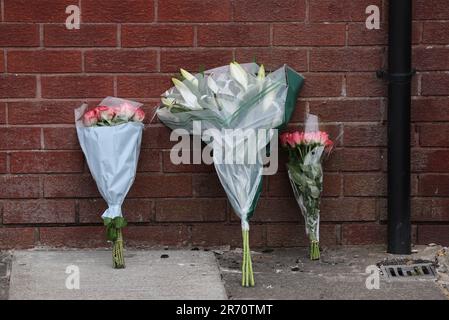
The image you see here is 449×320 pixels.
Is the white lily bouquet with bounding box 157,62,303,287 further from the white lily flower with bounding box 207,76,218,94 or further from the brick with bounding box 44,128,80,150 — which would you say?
the brick with bounding box 44,128,80,150

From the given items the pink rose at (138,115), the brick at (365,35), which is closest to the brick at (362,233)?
the brick at (365,35)

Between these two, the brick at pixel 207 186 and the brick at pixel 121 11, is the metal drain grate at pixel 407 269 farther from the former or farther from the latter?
the brick at pixel 121 11

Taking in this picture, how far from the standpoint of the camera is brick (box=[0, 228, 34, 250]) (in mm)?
5582

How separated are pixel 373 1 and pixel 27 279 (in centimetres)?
262

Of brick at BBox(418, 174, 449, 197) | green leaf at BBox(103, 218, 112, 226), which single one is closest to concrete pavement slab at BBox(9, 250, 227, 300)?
green leaf at BBox(103, 218, 112, 226)

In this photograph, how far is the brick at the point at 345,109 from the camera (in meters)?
5.59

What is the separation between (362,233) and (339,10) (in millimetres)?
1398

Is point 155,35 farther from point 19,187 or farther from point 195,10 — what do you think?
point 19,187

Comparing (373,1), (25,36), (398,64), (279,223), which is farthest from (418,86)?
(25,36)

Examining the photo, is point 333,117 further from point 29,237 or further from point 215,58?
point 29,237

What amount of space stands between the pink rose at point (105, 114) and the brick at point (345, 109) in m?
1.25

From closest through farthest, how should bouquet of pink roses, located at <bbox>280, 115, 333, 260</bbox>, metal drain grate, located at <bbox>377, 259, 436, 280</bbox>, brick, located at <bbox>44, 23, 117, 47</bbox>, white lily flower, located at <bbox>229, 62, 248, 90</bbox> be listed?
white lily flower, located at <bbox>229, 62, 248, 90</bbox>
metal drain grate, located at <bbox>377, 259, 436, 280</bbox>
bouquet of pink roses, located at <bbox>280, 115, 333, 260</bbox>
brick, located at <bbox>44, 23, 117, 47</bbox>

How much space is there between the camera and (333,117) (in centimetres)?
561
